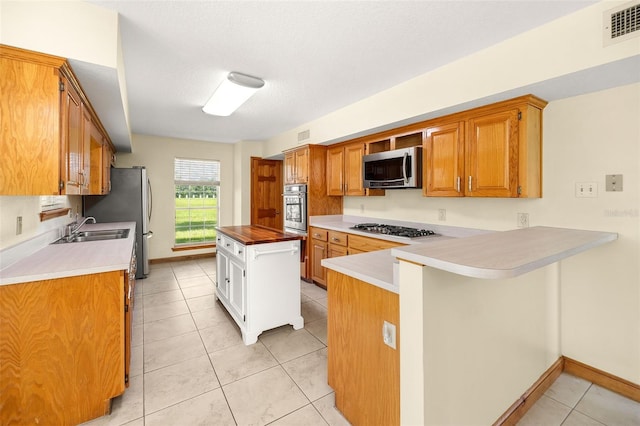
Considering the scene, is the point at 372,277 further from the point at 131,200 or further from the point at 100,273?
the point at 131,200

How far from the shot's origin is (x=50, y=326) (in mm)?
1611

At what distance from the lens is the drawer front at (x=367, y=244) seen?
324 centimetres

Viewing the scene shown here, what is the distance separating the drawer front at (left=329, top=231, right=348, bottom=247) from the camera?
385 centimetres

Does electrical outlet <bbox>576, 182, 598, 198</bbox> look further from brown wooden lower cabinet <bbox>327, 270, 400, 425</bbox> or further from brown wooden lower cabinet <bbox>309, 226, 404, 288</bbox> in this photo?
brown wooden lower cabinet <bbox>327, 270, 400, 425</bbox>

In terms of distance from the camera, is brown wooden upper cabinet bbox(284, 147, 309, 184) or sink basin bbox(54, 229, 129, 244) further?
brown wooden upper cabinet bbox(284, 147, 309, 184)

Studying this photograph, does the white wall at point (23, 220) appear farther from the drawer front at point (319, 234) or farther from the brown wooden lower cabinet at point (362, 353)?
the drawer front at point (319, 234)

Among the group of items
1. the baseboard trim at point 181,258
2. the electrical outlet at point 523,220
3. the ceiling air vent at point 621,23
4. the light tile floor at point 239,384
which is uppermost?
the ceiling air vent at point 621,23

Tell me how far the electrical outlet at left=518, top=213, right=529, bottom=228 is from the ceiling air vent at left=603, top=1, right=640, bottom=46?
135cm

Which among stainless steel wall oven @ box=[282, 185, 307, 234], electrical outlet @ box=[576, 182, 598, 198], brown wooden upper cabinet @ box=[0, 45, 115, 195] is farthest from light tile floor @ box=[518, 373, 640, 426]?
stainless steel wall oven @ box=[282, 185, 307, 234]

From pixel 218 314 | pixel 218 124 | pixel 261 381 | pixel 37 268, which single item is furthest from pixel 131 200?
pixel 261 381

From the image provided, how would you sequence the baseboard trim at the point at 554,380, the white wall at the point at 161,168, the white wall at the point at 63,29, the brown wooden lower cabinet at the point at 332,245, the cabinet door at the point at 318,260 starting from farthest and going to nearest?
the white wall at the point at 161,168
the cabinet door at the point at 318,260
the brown wooden lower cabinet at the point at 332,245
the baseboard trim at the point at 554,380
the white wall at the point at 63,29

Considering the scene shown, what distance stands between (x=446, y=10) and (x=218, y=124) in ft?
12.6

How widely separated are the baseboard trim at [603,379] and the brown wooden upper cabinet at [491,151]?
1.39 metres

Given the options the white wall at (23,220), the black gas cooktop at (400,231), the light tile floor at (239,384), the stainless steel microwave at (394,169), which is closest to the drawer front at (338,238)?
the black gas cooktop at (400,231)
